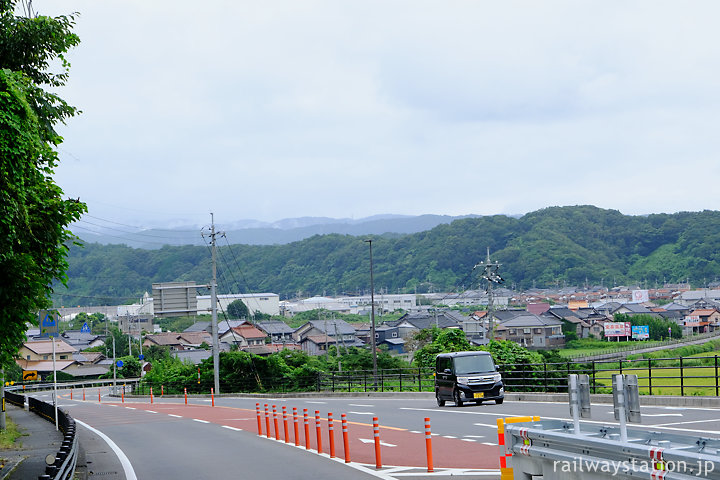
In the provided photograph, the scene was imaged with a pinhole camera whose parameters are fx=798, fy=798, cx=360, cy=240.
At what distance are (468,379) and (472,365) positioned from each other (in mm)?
733

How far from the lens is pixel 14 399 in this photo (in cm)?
4772

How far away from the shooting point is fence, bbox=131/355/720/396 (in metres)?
26.5

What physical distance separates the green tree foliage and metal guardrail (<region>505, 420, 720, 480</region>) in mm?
7964

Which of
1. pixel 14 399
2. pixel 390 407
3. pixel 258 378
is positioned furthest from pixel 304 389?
pixel 390 407

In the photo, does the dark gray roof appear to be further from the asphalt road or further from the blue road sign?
the blue road sign

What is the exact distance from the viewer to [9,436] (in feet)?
83.8

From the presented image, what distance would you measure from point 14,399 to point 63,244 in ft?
122

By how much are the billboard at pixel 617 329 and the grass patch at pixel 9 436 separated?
90.4 m

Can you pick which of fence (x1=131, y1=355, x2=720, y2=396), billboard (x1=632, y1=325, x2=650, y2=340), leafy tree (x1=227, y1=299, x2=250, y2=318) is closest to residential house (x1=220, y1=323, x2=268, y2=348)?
leafy tree (x1=227, y1=299, x2=250, y2=318)

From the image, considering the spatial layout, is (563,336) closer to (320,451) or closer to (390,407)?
(390,407)

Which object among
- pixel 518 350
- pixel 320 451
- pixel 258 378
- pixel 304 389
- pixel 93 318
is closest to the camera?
pixel 320 451

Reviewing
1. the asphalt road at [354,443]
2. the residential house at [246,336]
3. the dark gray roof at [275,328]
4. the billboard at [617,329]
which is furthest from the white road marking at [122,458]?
the dark gray roof at [275,328]

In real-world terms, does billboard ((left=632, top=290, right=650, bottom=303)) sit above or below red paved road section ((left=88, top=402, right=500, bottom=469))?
below

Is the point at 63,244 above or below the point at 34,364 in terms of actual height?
above
